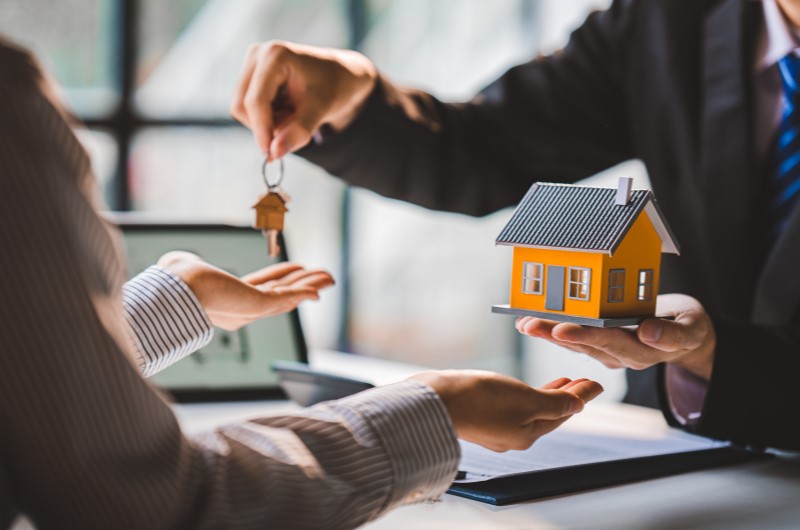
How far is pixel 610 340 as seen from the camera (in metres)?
0.70

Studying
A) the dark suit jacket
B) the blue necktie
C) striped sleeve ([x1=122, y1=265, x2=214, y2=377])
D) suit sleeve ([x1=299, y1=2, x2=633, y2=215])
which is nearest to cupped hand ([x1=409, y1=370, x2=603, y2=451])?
striped sleeve ([x1=122, y1=265, x2=214, y2=377])

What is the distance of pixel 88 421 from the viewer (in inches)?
17.0

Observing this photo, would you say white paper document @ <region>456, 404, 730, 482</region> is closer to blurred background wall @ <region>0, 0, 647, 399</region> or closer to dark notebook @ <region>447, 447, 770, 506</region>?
dark notebook @ <region>447, 447, 770, 506</region>

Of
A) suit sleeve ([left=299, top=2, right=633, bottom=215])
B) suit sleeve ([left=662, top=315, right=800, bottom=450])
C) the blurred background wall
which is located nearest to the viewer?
suit sleeve ([left=662, top=315, right=800, bottom=450])

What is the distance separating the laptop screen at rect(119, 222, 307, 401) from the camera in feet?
3.82

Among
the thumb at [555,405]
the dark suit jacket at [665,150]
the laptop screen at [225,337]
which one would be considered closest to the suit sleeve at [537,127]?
the dark suit jacket at [665,150]

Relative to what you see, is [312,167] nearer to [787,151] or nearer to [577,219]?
[787,151]

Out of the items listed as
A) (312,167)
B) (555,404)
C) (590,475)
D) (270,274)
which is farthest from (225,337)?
(312,167)

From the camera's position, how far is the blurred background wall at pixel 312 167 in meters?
3.06

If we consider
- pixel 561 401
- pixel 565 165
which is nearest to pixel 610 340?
pixel 561 401

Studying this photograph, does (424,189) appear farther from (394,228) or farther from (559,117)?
(394,228)

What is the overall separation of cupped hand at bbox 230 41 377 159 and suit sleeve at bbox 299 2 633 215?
33cm

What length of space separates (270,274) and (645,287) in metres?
0.34

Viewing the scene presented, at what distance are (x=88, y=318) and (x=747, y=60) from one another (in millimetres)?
934
